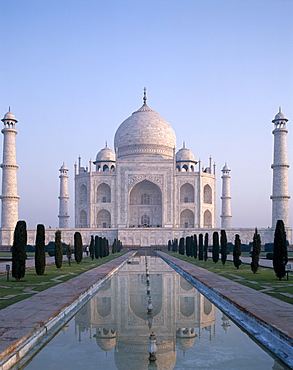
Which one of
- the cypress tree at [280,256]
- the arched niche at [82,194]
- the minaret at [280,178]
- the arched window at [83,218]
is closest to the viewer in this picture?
the cypress tree at [280,256]

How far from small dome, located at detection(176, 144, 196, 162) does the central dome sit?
3.11ft

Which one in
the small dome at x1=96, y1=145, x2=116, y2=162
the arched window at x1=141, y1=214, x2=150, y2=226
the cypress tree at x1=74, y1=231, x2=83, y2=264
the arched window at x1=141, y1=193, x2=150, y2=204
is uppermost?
the small dome at x1=96, y1=145, x2=116, y2=162

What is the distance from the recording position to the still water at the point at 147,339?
14.5ft

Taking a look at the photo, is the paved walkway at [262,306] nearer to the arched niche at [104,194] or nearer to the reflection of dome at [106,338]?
the reflection of dome at [106,338]

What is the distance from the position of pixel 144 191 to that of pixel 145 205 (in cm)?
145

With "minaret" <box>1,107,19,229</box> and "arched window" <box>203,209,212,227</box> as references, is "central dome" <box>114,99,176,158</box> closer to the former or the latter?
"arched window" <box>203,209,212,227</box>

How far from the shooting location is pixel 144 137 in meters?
45.2

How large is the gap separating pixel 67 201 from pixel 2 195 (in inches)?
494

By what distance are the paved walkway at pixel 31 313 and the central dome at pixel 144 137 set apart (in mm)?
35591

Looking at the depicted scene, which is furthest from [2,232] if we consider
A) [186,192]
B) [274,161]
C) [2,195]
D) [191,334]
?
[191,334]

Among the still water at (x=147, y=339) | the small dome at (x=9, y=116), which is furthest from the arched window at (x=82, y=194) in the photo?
the still water at (x=147, y=339)

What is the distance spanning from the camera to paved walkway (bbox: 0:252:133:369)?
15.6 feet

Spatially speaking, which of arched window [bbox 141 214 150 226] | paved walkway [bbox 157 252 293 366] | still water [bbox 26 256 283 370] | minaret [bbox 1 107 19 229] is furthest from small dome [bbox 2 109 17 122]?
still water [bbox 26 256 283 370]

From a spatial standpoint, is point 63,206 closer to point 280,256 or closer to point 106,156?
point 106,156
